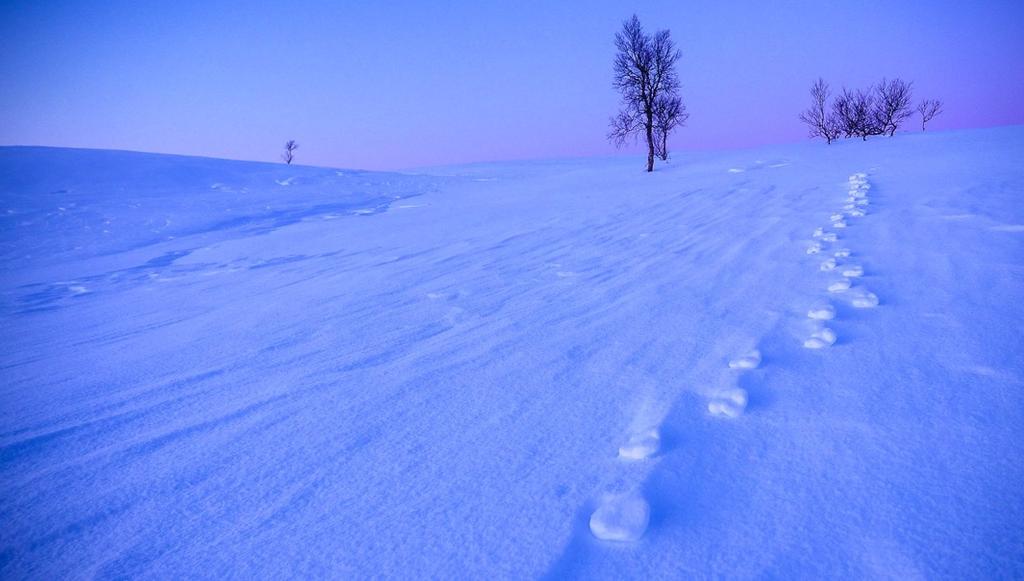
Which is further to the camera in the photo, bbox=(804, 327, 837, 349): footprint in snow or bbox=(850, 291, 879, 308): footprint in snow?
bbox=(850, 291, 879, 308): footprint in snow

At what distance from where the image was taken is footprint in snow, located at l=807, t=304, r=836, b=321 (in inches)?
74.0

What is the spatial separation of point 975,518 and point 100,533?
6.17ft

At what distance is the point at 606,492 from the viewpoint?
103 cm

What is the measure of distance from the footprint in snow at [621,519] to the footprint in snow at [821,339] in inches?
42.9

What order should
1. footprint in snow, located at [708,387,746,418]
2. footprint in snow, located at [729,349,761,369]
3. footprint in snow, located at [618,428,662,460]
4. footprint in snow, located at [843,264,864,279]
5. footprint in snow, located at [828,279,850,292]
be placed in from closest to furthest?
footprint in snow, located at [618,428,662,460], footprint in snow, located at [708,387,746,418], footprint in snow, located at [729,349,761,369], footprint in snow, located at [828,279,850,292], footprint in snow, located at [843,264,864,279]

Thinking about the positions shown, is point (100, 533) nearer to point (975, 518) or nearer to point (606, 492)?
point (606, 492)

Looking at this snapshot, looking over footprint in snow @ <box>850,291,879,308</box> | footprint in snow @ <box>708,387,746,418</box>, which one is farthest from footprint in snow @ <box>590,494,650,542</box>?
footprint in snow @ <box>850,291,879,308</box>

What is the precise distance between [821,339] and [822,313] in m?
0.29

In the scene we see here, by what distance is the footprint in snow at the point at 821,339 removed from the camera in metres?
1.64

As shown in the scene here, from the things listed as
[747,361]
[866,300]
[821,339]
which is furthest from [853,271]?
[747,361]

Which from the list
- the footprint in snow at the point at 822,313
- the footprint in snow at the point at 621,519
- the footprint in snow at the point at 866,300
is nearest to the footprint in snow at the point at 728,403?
the footprint in snow at the point at 621,519

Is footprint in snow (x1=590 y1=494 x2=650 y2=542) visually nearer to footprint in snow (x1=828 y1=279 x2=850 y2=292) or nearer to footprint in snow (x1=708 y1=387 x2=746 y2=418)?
footprint in snow (x1=708 y1=387 x2=746 y2=418)

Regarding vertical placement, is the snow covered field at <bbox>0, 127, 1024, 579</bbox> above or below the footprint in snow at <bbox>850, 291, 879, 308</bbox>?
below

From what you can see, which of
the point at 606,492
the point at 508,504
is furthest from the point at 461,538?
the point at 606,492
